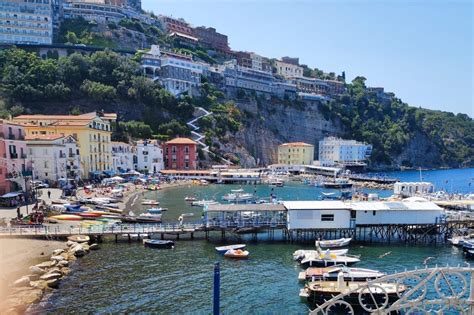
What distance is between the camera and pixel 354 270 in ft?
95.9

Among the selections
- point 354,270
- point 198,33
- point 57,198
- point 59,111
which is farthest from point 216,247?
point 198,33

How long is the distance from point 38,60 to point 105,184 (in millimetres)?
55954

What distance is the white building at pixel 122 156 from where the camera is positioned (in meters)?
91.8

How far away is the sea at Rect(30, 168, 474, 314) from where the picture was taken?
83.8ft

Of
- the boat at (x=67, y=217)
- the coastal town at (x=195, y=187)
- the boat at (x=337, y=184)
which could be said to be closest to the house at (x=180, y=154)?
the coastal town at (x=195, y=187)

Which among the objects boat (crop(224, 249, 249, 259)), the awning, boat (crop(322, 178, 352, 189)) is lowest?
boat (crop(322, 178, 352, 189))

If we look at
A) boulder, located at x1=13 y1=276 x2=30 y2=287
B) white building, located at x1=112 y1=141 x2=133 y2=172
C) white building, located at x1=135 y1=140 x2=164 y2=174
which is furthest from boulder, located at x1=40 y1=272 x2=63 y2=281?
white building, located at x1=135 y1=140 x2=164 y2=174

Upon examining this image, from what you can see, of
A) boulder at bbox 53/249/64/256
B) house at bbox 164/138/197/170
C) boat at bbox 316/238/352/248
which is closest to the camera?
boulder at bbox 53/249/64/256

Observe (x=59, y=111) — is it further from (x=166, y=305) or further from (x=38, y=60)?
(x=166, y=305)

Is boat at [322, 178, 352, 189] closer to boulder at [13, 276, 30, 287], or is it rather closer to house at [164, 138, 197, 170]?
house at [164, 138, 197, 170]

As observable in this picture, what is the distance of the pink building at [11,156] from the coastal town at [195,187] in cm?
36

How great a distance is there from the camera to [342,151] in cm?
15225

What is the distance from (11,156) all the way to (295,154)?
4063 inches

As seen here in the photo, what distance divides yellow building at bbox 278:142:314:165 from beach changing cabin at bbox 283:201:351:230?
98.0m
